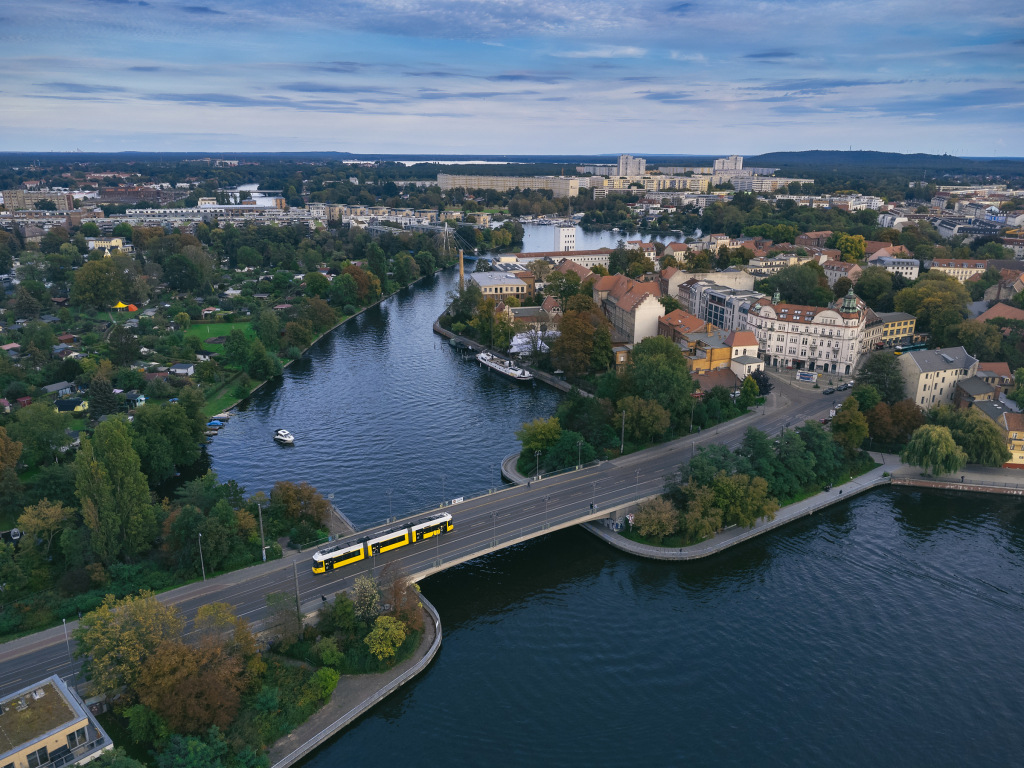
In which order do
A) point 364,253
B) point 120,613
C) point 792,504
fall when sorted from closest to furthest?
point 120,613, point 792,504, point 364,253

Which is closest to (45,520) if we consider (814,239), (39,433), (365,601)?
(39,433)

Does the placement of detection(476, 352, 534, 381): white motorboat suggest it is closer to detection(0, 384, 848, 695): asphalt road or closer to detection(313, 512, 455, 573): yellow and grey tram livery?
detection(0, 384, 848, 695): asphalt road

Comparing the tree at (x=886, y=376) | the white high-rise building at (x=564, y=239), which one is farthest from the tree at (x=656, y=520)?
the white high-rise building at (x=564, y=239)

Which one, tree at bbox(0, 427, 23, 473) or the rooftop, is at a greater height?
tree at bbox(0, 427, 23, 473)

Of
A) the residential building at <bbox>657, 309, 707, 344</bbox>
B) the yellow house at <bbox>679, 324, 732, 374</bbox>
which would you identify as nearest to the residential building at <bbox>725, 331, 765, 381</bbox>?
the yellow house at <bbox>679, 324, 732, 374</bbox>

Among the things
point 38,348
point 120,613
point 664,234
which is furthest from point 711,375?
point 664,234

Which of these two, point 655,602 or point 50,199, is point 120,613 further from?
point 50,199
